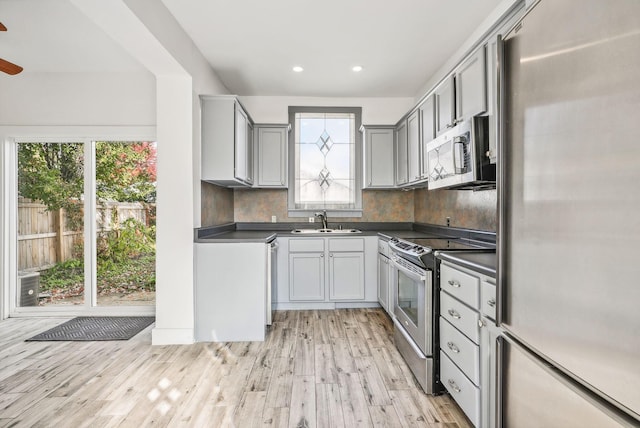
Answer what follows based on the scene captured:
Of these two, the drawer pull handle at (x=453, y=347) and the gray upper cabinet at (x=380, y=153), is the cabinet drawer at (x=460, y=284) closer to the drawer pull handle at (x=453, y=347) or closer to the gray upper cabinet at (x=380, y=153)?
the drawer pull handle at (x=453, y=347)

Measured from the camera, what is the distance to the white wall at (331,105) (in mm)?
4555

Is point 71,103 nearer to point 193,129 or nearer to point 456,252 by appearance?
point 193,129

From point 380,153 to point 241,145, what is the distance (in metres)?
1.76

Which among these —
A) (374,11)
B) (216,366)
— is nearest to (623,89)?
(374,11)

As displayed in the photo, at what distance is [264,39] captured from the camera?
3.00 meters

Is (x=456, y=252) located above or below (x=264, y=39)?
below

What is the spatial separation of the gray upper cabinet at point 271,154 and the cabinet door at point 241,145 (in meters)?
0.42

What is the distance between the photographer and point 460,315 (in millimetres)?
1884

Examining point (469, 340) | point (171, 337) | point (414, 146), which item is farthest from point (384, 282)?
point (171, 337)

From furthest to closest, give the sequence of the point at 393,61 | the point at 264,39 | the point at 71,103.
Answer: the point at 71,103
the point at 393,61
the point at 264,39

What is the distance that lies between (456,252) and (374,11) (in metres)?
1.90

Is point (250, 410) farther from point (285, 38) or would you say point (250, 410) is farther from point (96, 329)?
point (285, 38)

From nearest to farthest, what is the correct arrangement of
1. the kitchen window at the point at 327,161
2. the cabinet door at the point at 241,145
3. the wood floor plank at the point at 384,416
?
the wood floor plank at the point at 384,416
the cabinet door at the point at 241,145
the kitchen window at the point at 327,161

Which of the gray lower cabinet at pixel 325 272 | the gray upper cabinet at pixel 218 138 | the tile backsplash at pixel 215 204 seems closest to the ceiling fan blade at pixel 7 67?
the gray upper cabinet at pixel 218 138
